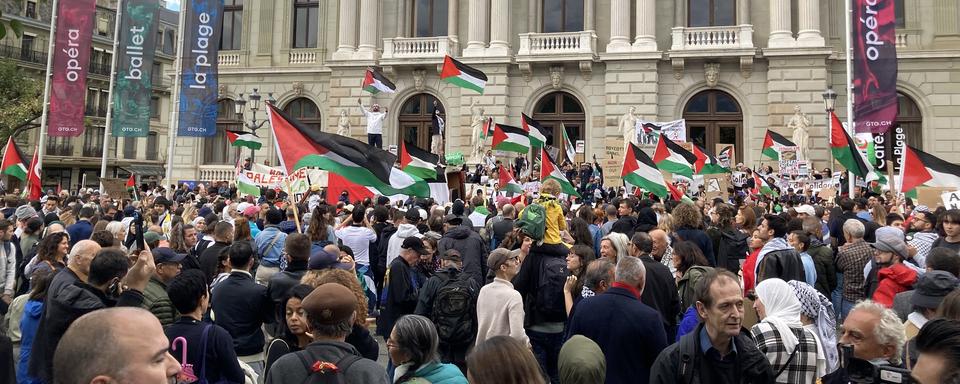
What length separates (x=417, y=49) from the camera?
106ft

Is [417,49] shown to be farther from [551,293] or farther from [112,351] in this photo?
[112,351]

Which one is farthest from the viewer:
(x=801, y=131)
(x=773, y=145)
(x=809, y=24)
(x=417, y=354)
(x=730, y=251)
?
(x=809, y=24)

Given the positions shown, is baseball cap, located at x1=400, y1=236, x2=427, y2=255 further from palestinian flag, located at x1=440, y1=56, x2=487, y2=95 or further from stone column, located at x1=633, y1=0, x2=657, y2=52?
stone column, located at x1=633, y1=0, x2=657, y2=52

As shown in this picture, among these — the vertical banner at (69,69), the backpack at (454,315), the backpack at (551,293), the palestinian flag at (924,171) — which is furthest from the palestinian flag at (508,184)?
the vertical banner at (69,69)

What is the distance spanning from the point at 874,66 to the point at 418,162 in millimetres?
13492

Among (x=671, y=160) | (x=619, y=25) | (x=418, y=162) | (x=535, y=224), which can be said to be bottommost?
(x=535, y=224)

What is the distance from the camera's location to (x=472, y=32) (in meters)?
31.3

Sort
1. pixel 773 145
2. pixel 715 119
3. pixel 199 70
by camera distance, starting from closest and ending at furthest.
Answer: pixel 199 70
pixel 773 145
pixel 715 119

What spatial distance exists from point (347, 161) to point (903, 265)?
763 centimetres

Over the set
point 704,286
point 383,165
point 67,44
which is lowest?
point 704,286

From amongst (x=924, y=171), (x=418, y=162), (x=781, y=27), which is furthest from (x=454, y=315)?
(x=781, y=27)

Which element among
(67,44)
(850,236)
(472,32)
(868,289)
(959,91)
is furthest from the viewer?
(472,32)

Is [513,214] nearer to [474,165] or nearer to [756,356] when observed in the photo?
[756,356]

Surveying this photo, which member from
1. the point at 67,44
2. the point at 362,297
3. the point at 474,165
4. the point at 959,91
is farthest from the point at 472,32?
the point at 362,297
